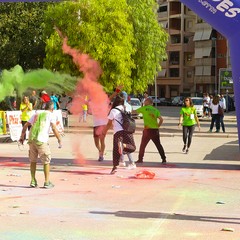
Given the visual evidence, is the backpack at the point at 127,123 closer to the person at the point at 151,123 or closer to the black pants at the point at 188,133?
the person at the point at 151,123

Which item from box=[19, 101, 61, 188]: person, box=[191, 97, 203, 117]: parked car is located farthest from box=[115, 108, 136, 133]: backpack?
box=[191, 97, 203, 117]: parked car

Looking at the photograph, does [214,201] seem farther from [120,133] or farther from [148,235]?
[120,133]

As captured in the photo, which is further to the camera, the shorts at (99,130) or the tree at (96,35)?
the tree at (96,35)

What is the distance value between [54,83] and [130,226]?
4085 mm

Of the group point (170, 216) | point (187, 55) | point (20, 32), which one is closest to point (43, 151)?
point (170, 216)

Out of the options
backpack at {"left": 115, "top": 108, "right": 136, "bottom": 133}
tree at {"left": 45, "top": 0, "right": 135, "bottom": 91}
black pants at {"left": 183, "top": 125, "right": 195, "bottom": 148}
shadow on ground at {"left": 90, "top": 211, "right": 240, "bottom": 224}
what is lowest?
shadow on ground at {"left": 90, "top": 211, "right": 240, "bottom": 224}

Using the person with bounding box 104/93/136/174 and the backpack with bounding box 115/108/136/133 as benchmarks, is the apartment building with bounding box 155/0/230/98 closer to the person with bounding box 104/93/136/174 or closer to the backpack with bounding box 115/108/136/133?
the person with bounding box 104/93/136/174

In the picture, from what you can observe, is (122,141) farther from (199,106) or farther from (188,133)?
(199,106)

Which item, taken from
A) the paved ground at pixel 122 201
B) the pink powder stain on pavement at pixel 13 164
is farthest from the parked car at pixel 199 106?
the pink powder stain on pavement at pixel 13 164

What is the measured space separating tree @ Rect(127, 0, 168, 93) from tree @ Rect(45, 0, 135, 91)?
12.6 feet

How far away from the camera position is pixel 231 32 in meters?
10.8

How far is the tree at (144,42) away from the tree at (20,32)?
6297 mm

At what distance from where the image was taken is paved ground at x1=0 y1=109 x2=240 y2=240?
22.3 feet

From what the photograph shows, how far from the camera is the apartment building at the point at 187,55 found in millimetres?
77000
